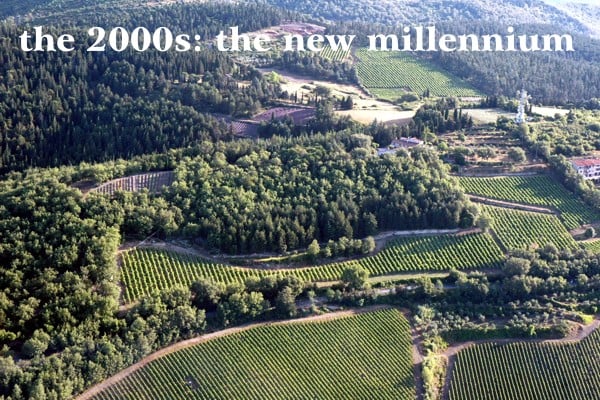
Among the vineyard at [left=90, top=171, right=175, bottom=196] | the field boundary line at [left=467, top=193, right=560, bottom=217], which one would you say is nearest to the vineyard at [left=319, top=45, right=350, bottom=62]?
the field boundary line at [left=467, top=193, right=560, bottom=217]

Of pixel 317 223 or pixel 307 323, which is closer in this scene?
pixel 307 323

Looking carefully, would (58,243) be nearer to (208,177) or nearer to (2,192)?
(2,192)

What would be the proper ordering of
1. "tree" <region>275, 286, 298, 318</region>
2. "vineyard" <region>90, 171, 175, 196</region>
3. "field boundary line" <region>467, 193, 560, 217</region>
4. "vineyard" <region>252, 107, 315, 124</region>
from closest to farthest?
1. "tree" <region>275, 286, 298, 318</region>
2. "vineyard" <region>90, 171, 175, 196</region>
3. "field boundary line" <region>467, 193, 560, 217</region>
4. "vineyard" <region>252, 107, 315, 124</region>

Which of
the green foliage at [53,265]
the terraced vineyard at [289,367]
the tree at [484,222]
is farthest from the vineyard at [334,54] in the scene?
the terraced vineyard at [289,367]

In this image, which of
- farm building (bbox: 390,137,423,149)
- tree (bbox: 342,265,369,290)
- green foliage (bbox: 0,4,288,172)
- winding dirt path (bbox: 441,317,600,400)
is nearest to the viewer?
winding dirt path (bbox: 441,317,600,400)

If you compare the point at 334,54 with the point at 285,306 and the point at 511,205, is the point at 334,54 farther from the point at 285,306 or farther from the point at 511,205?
the point at 285,306

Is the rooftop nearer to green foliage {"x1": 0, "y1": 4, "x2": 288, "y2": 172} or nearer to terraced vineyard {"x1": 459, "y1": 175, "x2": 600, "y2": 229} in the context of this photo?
terraced vineyard {"x1": 459, "y1": 175, "x2": 600, "y2": 229}

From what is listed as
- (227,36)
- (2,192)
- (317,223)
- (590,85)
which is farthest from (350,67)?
(2,192)
